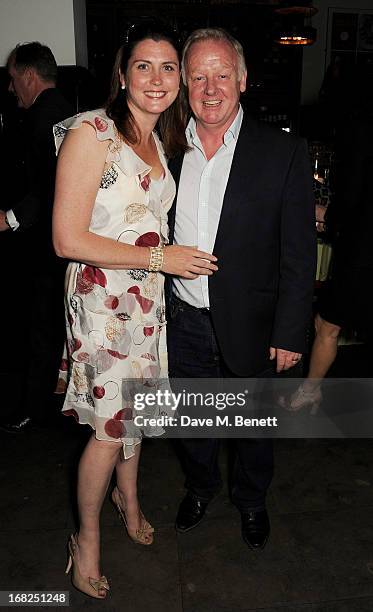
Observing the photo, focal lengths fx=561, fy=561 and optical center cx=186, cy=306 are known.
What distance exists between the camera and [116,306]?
1563mm

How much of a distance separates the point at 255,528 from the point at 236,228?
1072 millimetres

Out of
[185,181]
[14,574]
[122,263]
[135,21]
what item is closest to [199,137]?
[185,181]

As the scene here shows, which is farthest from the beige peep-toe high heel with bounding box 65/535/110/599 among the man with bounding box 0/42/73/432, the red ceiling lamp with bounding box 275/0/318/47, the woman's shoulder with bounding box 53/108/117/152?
the red ceiling lamp with bounding box 275/0/318/47

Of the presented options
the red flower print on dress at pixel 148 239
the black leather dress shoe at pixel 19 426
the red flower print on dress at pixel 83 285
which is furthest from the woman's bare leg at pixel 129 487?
the black leather dress shoe at pixel 19 426

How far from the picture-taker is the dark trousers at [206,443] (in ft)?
6.19

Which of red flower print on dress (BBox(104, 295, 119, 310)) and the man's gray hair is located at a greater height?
the man's gray hair

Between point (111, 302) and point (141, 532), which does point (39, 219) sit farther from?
point (141, 532)

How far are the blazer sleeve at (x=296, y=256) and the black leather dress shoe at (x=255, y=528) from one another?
0.67m

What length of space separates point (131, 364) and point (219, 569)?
798 millimetres

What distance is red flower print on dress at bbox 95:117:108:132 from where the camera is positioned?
1.42 metres

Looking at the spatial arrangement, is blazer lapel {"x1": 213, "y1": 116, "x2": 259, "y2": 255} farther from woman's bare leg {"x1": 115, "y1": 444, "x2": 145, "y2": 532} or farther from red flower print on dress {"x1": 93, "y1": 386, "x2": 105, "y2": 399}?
woman's bare leg {"x1": 115, "y1": 444, "x2": 145, "y2": 532}

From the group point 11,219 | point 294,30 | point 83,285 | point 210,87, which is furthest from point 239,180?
point 294,30

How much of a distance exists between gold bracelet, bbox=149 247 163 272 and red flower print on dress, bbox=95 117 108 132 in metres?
0.33

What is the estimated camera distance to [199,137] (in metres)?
1.79
